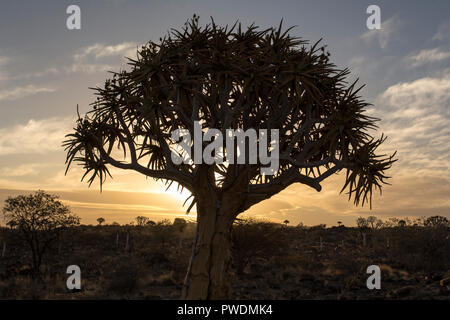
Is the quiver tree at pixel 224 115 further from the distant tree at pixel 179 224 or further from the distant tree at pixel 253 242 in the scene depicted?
the distant tree at pixel 179 224

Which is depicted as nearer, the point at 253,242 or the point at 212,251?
the point at 212,251

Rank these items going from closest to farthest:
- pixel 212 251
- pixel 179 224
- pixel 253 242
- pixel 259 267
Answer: pixel 212 251 → pixel 253 242 → pixel 259 267 → pixel 179 224

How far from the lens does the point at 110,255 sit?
31594 mm

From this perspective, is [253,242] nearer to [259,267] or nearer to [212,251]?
[259,267]

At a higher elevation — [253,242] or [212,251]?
[212,251]

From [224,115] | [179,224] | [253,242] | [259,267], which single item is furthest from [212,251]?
[179,224]

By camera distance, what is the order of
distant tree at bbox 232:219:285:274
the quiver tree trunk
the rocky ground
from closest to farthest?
the quiver tree trunk → the rocky ground → distant tree at bbox 232:219:285:274

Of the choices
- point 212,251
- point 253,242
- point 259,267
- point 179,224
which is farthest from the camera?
point 179,224

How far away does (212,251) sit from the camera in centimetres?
991

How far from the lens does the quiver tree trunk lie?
382 inches

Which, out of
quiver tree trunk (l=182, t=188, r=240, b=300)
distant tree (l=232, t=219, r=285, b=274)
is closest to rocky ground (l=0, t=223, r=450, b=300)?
distant tree (l=232, t=219, r=285, b=274)

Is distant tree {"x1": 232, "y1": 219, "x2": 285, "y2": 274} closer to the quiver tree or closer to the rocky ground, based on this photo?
the rocky ground

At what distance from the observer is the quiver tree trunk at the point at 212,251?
31.9 ft
